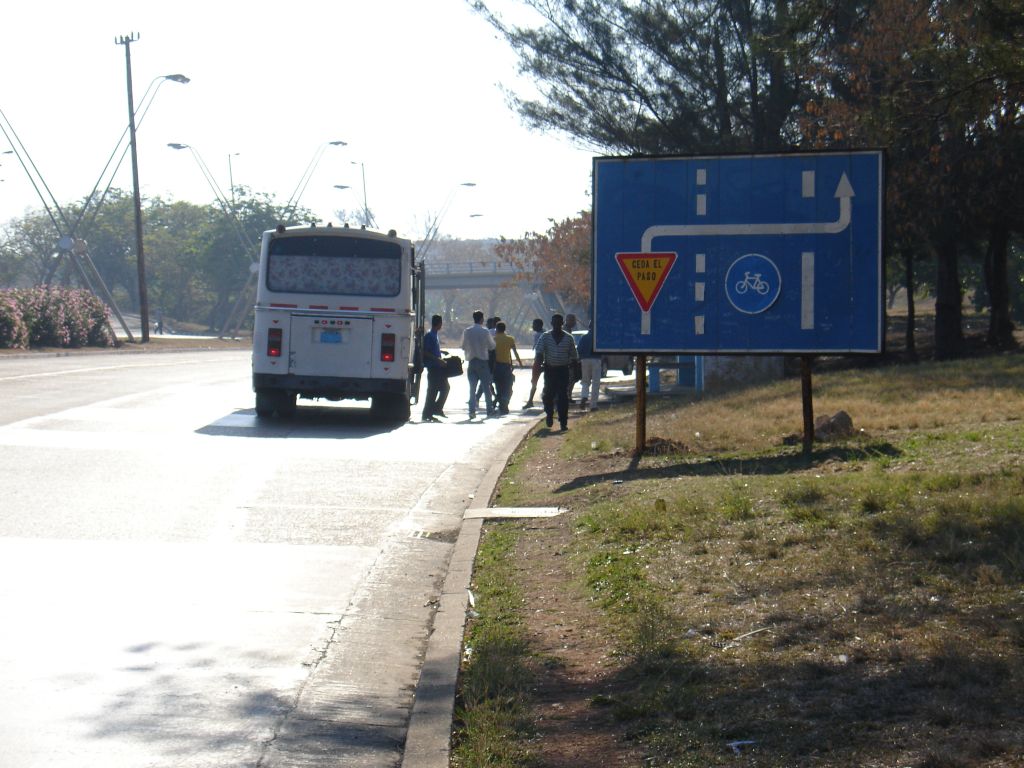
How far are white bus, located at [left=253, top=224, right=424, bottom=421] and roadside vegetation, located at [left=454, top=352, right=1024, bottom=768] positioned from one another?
26.9 ft

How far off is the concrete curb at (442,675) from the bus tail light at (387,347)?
1090 centimetres

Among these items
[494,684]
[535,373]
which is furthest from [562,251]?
[494,684]

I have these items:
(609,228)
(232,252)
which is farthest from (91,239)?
(609,228)

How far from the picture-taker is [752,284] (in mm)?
13930

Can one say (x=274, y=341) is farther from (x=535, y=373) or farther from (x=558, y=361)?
(x=558, y=361)

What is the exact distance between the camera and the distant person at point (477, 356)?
883 inches

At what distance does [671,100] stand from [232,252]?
7757cm

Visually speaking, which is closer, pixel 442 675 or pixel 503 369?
pixel 442 675

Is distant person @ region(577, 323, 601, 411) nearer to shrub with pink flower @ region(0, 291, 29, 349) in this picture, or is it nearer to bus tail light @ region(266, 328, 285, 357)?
bus tail light @ region(266, 328, 285, 357)

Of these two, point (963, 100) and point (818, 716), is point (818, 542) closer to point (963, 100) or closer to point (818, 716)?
point (818, 716)

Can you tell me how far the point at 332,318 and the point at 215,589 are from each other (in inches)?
488

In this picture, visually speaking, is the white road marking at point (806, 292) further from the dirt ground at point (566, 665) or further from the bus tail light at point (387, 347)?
the bus tail light at point (387, 347)

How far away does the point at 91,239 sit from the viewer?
107062 millimetres

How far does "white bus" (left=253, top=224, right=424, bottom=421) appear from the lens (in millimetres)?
20156
